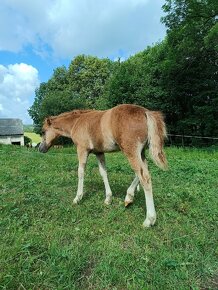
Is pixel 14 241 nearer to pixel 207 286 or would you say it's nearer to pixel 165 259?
pixel 165 259

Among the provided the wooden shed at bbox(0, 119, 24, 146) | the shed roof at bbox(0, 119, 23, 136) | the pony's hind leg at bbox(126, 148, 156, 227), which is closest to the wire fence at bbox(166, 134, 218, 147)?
the pony's hind leg at bbox(126, 148, 156, 227)

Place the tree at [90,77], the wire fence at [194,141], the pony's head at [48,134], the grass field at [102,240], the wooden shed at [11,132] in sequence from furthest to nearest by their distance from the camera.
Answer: the wooden shed at [11,132] → the tree at [90,77] → the wire fence at [194,141] → the pony's head at [48,134] → the grass field at [102,240]

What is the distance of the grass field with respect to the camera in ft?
12.9

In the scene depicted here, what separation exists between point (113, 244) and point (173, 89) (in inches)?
1132

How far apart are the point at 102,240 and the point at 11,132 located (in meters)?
65.6

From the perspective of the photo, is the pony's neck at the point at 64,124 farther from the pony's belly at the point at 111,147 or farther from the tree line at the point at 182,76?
the tree line at the point at 182,76

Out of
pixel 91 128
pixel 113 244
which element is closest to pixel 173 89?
pixel 91 128

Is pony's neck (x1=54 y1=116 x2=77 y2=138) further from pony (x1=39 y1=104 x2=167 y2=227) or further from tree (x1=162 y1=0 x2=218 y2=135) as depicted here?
tree (x1=162 y1=0 x2=218 y2=135)

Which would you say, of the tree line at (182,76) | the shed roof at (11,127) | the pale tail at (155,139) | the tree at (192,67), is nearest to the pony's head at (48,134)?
the pale tail at (155,139)

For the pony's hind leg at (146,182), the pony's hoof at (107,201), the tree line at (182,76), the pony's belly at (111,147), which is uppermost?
the tree line at (182,76)

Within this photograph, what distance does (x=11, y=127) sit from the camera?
69.0m

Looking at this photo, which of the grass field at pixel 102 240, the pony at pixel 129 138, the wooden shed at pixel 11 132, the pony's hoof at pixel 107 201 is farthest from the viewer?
the wooden shed at pixel 11 132

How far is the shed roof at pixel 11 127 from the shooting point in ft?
221

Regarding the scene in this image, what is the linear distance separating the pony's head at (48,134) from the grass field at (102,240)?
38.4 inches
